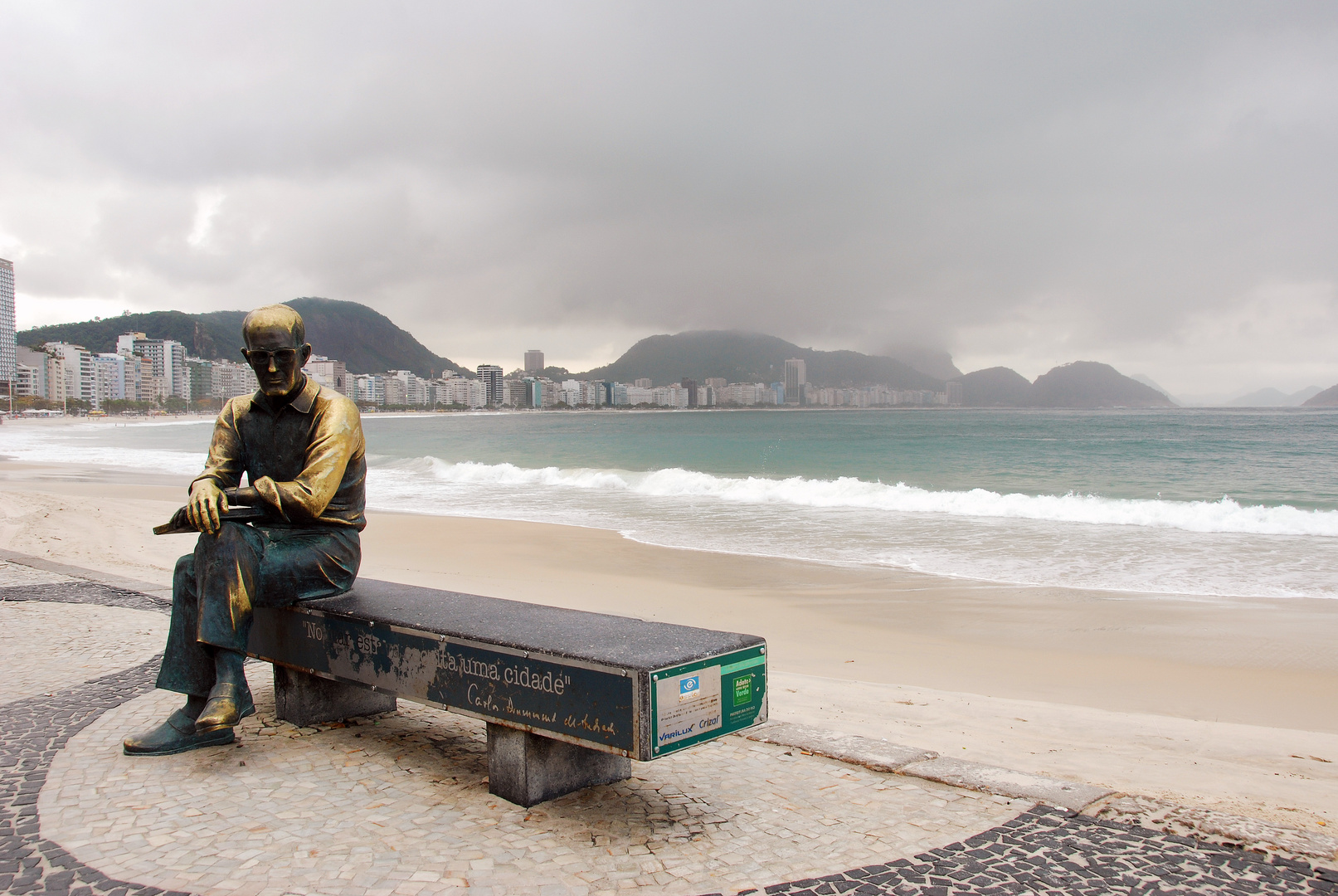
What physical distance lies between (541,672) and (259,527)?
194cm

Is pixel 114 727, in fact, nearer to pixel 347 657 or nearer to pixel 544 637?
pixel 347 657

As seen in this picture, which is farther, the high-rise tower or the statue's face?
the high-rise tower

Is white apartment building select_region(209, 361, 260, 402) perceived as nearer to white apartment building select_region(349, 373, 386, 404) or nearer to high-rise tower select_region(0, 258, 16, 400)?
white apartment building select_region(349, 373, 386, 404)

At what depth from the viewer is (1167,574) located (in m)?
11.7

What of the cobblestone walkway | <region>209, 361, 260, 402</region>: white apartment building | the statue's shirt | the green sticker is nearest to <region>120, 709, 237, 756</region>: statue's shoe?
the statue's shirt

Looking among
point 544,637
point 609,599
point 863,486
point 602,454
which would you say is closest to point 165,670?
point 544,637

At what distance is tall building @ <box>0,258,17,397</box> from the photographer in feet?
481

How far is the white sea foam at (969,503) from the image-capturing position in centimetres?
1697

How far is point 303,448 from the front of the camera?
14.1 feet

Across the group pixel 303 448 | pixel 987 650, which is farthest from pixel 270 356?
pixel 987 650

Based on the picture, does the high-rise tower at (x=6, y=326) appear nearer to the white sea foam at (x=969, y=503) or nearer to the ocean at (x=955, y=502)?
the ocean at (x=955, y=502)

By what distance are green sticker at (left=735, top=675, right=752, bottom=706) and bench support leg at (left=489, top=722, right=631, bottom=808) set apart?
0.67 meters

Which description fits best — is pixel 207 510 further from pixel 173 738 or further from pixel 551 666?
pixel 551 666

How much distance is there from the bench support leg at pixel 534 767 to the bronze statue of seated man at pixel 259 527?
1.31m
